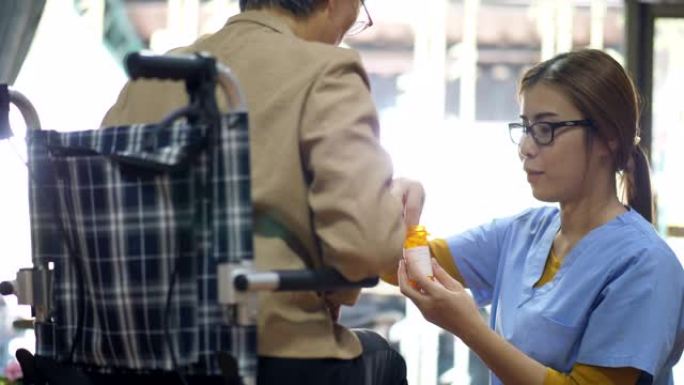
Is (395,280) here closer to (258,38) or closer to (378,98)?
(258,38)

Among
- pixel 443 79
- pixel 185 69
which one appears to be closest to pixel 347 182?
pixel 185 69

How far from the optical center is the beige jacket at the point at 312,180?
4.95 ft

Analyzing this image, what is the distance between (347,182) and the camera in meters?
1.50

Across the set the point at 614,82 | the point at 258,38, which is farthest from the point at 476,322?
the point at 258,38

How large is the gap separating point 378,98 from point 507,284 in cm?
198

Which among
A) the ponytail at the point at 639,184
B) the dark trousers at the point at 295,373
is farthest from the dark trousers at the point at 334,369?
Result: the ponytail at the point at 639,184

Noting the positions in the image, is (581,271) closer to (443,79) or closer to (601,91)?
(601,91)

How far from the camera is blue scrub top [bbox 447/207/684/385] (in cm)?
203

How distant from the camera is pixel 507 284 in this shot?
2227mm

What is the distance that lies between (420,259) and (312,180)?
54 cm

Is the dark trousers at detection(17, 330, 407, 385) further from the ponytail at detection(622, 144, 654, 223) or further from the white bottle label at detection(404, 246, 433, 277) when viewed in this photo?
the ponytail at detection(622, 144, 654, 223)

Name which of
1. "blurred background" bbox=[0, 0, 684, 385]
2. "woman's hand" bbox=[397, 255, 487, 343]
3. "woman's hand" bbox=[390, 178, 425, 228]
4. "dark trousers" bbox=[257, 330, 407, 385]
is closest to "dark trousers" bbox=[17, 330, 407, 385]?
"dark trousers" bbox=[257, 330, 407, 385]

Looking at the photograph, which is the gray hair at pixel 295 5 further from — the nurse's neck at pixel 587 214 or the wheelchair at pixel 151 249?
the nurse's neck at pixel 587 214

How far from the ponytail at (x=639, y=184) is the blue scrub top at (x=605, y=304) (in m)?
0.09
